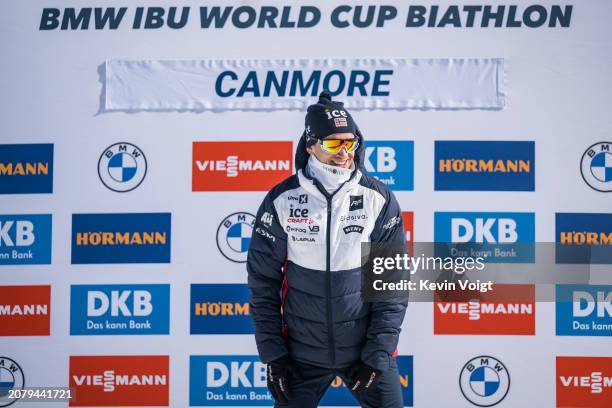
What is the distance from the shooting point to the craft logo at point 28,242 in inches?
131

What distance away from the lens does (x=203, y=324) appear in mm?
3291

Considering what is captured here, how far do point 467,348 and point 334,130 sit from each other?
4.86 feet

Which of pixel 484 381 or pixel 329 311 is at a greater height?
pixel 329 311

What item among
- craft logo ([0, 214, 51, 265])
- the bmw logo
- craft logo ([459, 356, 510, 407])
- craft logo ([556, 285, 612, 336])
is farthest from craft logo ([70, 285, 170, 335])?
craft logo ([556, 285, 612, 336])

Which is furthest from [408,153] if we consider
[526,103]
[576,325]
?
[576,325]

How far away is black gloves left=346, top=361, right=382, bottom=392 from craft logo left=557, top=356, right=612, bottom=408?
1403 mm

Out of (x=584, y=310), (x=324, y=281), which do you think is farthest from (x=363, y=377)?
(x=584, y=310)

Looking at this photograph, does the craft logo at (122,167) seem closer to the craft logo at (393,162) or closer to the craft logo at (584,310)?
the craft logo at (393,162)

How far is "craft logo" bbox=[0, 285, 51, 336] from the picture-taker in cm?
332

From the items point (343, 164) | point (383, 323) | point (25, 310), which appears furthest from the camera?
point (25, 310)

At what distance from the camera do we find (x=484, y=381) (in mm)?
3232

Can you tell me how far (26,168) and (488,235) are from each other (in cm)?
225

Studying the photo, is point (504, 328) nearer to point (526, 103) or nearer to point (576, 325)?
point (576, 325)

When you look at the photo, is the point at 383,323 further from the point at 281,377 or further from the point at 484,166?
the point at 484,166
